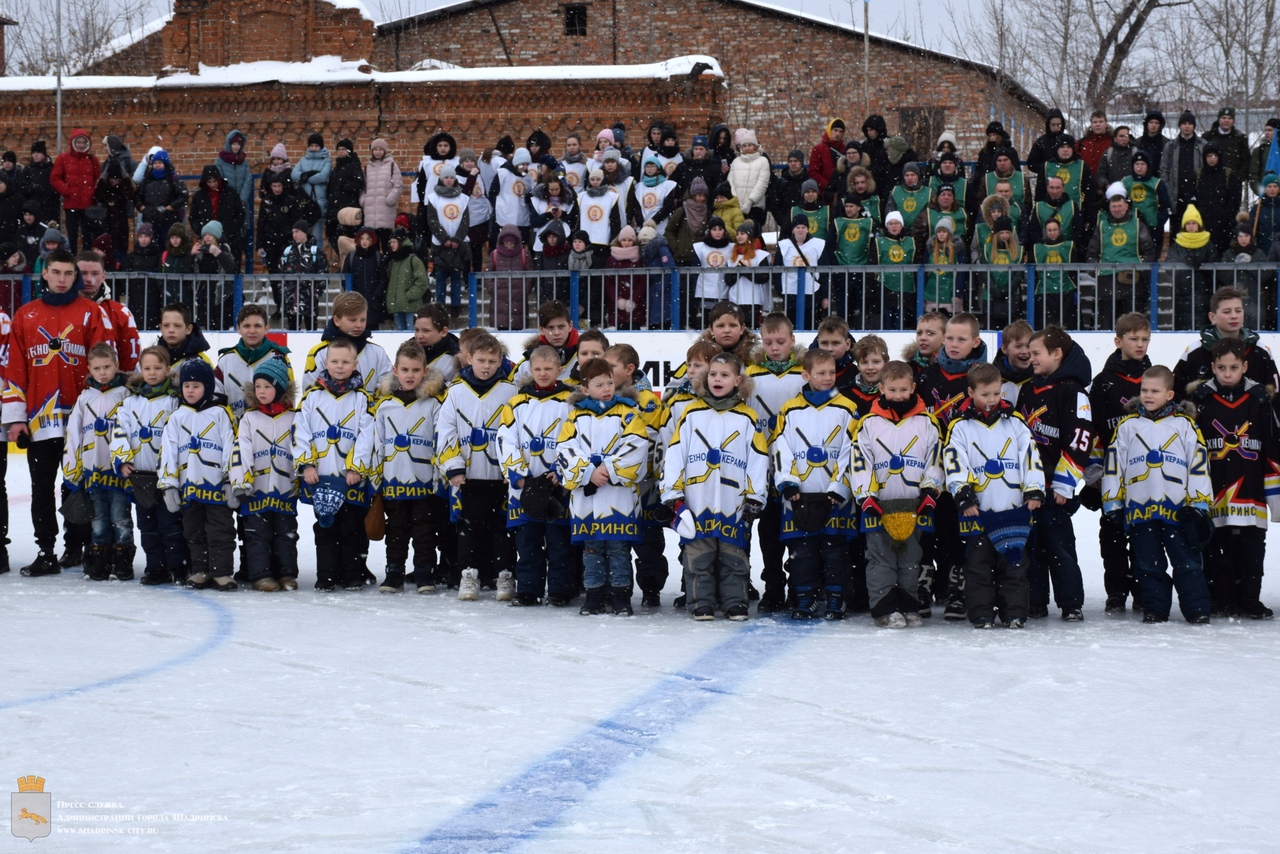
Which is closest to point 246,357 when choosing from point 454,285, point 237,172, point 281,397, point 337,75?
point 281,397

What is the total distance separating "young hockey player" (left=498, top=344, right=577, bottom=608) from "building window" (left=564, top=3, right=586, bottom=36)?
22.7m

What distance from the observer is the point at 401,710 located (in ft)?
18.4

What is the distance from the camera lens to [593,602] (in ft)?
26.1

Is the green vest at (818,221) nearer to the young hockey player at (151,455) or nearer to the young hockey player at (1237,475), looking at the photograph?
the young hockey player at (1237,475)

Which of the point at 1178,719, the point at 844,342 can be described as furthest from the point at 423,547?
the point at 1178,719

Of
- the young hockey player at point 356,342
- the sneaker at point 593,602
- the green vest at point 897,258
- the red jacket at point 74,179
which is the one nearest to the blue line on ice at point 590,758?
the sneaker at point 593,602

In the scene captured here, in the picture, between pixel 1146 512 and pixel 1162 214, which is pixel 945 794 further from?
pixel 1162 214

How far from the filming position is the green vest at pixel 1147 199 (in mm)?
13750

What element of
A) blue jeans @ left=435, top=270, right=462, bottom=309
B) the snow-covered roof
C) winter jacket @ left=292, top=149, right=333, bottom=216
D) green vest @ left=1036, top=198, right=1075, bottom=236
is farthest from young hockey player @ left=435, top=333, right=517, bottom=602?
the snow-covered roof

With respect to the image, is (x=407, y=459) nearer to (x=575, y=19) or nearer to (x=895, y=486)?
(x=895, y=486)

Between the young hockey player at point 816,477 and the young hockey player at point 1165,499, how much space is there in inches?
55.8

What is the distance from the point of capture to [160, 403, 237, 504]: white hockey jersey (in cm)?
866

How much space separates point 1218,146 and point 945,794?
11.2 m

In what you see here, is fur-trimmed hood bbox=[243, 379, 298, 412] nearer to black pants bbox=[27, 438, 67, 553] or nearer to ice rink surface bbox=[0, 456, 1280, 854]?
black pants bbox=[27, 438, 67, 553]
